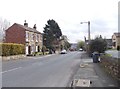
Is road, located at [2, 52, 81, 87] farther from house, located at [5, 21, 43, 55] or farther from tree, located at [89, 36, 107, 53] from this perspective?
house, located at [5, 21, 43, 55]

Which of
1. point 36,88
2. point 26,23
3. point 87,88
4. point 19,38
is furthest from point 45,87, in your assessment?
point 26,23

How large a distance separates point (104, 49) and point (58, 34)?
70.6m

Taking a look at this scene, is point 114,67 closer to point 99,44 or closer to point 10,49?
point 99,44

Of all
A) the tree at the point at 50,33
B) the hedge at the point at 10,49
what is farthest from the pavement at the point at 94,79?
the tree at the point at 50,33

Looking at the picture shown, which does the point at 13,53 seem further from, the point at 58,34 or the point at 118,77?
the point at 58,34

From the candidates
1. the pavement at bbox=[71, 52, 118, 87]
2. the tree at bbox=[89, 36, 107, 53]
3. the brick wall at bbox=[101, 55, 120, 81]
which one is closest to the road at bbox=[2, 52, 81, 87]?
the pavement at bbox=[71, 52, 118, 87]

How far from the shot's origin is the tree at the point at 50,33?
4132 inches

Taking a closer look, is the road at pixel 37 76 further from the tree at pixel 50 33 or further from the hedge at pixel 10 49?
the tree at pixel 50 33

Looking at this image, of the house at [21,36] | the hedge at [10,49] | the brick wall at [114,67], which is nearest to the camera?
the brick wall at [114,67]

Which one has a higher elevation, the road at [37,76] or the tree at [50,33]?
the tree at [50,33]

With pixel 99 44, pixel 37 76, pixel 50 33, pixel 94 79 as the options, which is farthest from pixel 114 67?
pixel 50 33

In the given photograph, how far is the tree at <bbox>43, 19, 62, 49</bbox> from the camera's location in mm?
104950

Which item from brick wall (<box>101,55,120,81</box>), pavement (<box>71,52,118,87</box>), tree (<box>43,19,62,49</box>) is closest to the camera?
pavement (<box>71,52,118,87</box>)

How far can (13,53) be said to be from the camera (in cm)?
4903
